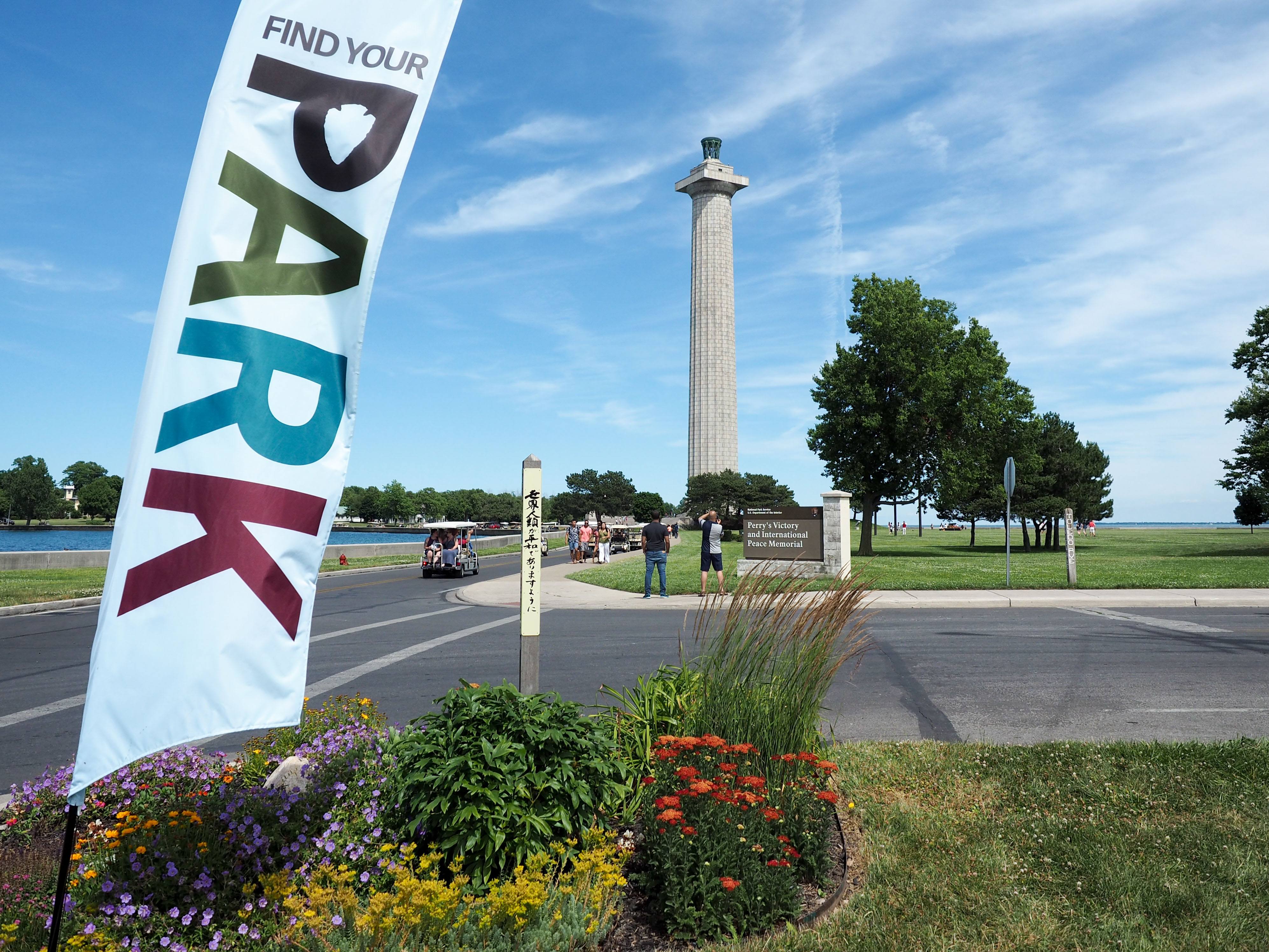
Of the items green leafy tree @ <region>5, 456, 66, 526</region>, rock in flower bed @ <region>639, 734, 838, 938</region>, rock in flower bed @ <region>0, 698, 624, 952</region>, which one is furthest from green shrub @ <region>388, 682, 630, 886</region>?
green leafy tree @ <region>5, 456, 66, 526</region>

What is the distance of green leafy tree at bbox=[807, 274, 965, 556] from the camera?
3719cm

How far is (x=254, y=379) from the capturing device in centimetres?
280

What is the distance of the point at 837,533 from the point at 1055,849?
17.1 meters

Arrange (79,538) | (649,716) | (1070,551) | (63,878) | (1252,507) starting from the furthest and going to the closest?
(79,538) → (1252,507) → (1070,551) → (649,716) → (63,878)

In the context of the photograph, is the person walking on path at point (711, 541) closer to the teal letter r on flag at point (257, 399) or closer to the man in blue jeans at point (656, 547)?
the man in blue jeans at point (656, 547)

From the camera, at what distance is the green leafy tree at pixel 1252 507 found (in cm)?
3872

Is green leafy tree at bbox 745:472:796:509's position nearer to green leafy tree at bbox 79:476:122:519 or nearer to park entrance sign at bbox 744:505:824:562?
park entrance sign at bbox 744:505:824:562

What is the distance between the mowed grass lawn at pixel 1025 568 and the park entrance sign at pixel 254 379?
9.65 feet

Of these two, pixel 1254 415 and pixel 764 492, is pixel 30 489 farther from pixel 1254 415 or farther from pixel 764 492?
pixel 1254 415

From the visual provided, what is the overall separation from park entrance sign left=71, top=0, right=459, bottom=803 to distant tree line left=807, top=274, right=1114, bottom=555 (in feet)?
115

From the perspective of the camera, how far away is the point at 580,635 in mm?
12242

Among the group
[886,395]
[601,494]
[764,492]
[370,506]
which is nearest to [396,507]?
[370,506]

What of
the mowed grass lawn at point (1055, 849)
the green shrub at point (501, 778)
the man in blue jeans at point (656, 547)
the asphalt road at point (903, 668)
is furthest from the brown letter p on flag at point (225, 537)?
the man in blue jeans at point (656, 547)

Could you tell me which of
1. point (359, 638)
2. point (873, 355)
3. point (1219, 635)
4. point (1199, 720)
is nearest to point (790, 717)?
point (1199, 720)
